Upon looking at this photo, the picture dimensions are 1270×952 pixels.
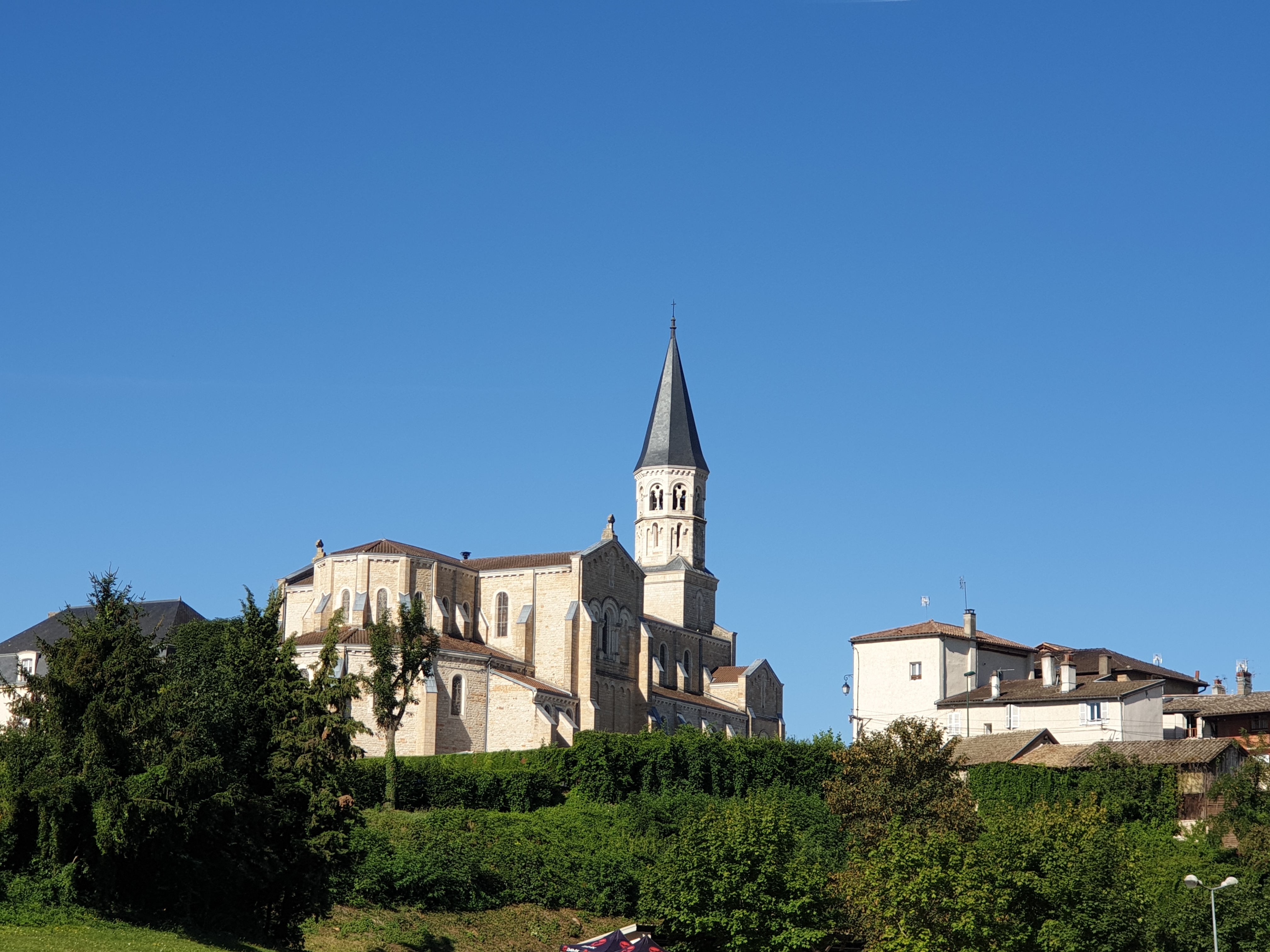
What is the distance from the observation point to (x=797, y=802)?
6184cm

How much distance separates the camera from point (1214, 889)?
39.1 m

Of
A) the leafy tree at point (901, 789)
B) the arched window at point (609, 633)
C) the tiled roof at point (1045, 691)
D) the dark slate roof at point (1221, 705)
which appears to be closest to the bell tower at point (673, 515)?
the arched window at point (609, 633)

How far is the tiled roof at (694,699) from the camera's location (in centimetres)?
9125

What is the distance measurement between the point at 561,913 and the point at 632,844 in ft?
19.6

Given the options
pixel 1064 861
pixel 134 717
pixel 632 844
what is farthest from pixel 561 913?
pixel 134 717

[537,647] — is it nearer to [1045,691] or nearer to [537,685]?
[537,685]

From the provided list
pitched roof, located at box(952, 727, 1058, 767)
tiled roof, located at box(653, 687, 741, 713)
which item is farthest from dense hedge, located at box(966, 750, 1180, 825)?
tiled roof, located at box(653, 687, 741, 713)

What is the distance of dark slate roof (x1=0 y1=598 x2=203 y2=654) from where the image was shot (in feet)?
296

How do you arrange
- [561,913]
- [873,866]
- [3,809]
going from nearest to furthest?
[3,809], [873,866], [561,913]

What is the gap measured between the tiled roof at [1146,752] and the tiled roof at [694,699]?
92.0ft

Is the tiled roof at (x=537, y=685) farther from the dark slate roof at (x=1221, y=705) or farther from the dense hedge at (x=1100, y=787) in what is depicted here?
the dark slate roof at (x=1221, y=705)

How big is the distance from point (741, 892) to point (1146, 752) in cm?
2580

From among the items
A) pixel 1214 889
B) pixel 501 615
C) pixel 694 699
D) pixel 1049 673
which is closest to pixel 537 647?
pixel 501 615

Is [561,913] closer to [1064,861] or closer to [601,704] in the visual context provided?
[1064,861]
